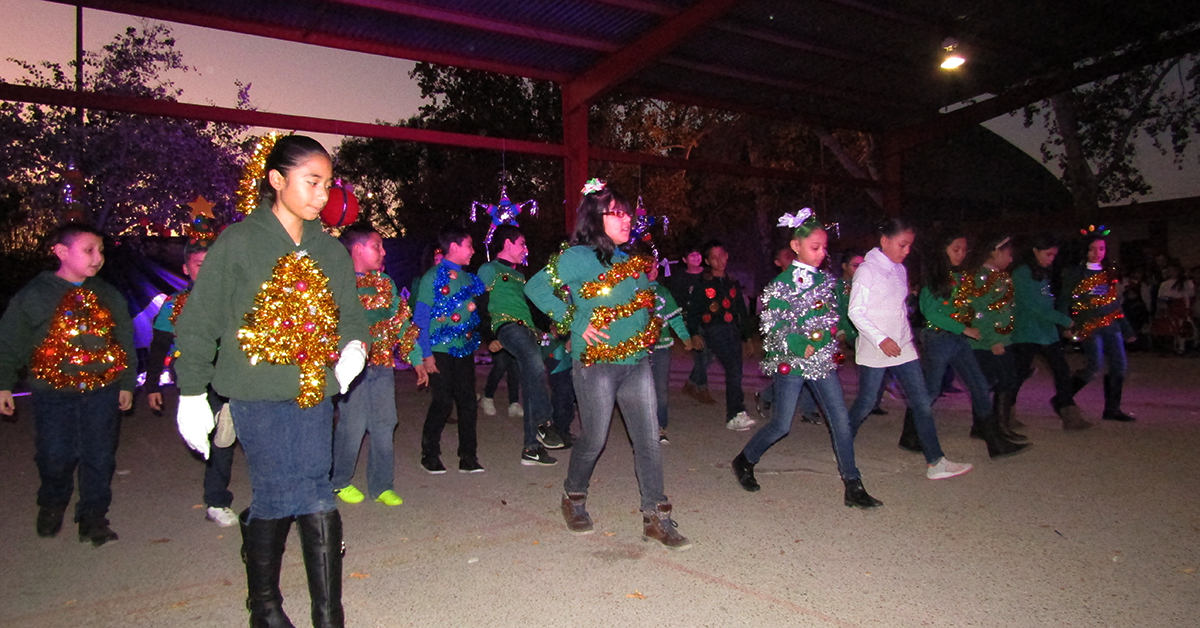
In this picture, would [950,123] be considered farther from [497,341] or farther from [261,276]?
[261,276]

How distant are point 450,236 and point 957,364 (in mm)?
4182

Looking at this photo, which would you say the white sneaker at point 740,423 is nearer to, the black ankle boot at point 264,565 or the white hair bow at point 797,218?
the white hair bow at point 797,218

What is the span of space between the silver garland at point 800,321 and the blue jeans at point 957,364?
1.39 metres

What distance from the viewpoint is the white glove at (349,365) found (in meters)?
3.21

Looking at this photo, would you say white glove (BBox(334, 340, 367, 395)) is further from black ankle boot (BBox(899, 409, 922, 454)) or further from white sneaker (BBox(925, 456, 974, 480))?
black ankle boot (BBox(899, 409, 922, 454))

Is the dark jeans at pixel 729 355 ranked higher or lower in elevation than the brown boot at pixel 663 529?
higher

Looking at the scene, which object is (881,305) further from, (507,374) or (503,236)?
(507,374)

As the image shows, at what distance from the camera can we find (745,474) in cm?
563

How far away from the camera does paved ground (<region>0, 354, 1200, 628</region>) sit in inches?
139

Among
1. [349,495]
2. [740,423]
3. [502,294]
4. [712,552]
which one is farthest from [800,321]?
[349,495]

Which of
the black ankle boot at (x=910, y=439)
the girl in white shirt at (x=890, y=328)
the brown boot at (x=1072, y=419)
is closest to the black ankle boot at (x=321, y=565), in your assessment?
the girl in white shirt at (x=890, y=328)

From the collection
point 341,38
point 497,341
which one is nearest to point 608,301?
point 497,341

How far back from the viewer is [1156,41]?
13984 millimetres

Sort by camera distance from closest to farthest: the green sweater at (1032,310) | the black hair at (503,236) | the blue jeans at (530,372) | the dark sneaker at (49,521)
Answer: the dark sneaker at (49,521) < the blue jeans at (530,372) < the black hair at (503,236) < the green sweater at (1032,310)
